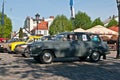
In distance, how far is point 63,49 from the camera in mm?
18453

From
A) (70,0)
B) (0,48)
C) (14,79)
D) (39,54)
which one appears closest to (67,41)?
(39,54)

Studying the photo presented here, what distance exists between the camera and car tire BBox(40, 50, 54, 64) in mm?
18000

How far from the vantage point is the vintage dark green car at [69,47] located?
17984 millimetres

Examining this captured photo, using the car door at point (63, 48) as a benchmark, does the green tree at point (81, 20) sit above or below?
above

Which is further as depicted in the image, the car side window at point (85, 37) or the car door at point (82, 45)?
the car side window at point (85, 37)

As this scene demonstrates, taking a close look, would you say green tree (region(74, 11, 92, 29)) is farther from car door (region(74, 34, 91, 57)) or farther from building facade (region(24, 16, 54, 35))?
car door (region(74, 34, 91, 57))

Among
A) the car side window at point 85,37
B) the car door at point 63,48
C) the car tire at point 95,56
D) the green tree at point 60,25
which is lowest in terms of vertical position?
the car tire at point 95,56

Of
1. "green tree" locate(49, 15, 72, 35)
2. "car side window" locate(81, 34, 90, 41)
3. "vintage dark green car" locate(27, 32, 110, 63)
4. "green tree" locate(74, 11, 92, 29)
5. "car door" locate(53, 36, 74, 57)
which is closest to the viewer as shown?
Result: "vintage dark green car" locate(27, 32, 110, 63)

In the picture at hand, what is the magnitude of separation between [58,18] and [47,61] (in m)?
99.2

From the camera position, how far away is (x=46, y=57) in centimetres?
1811

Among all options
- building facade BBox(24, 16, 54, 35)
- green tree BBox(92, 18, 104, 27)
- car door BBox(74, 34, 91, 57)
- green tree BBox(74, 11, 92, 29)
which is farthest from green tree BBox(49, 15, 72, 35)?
car door BBox(74, 34, 91, 57)

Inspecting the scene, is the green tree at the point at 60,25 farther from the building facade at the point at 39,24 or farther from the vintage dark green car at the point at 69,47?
the vintage dark green car at the point at 69,47

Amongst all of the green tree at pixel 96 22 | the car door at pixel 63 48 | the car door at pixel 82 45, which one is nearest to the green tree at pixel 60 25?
the green tree at pixel 96 22

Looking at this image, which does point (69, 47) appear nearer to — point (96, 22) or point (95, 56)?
point (95, 56)
